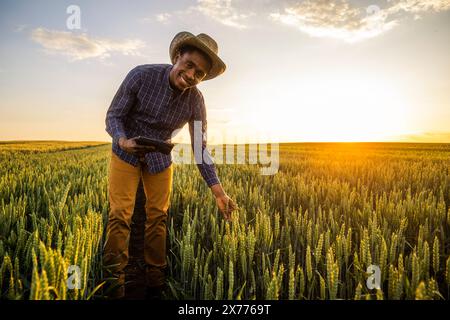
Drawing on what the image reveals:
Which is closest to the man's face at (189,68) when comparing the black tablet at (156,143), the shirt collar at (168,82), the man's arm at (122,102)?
the shirt collar at (168,82)

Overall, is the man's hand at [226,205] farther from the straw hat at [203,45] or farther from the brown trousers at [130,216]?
the straw hat at [203,45]

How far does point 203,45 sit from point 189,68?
0.18 metres

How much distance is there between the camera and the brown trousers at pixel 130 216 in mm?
2148

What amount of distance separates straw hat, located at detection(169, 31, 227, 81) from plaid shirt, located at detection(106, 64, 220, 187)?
7.2 inches

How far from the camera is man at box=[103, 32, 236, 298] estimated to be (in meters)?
2.18

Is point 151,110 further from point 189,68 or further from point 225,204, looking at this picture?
point 225,204

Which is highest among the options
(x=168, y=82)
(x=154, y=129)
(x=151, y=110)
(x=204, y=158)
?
(x=168, y=82)

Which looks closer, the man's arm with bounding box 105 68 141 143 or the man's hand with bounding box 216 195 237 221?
the man's arm with bounding box 105 68 141 143

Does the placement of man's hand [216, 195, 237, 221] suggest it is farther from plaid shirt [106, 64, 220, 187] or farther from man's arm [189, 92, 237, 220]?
plaid shirt [106, 64, 220, 187]

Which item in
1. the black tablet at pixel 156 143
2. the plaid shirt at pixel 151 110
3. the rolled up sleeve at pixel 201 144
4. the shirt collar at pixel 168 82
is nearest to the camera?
the black tablet at pixel 156 143

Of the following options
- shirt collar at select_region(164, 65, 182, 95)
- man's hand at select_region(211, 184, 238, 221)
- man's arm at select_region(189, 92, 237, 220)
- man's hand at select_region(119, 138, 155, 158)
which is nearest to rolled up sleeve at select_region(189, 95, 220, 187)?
man's arm at select_region(189, 92, 237, 220)

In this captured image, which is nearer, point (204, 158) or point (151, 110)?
point (151, 110)

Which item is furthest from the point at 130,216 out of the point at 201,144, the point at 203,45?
the point at 203,45

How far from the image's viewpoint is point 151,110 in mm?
2391
